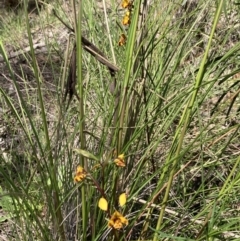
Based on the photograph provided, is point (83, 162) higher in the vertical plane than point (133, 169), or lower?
higher

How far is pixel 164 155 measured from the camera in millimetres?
1345

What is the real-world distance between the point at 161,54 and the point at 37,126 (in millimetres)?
449

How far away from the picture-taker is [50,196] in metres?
0.99

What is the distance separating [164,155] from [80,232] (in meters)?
0.36

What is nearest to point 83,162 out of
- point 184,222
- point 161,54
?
point 184,222

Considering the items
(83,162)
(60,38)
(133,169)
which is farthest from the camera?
(60,38)

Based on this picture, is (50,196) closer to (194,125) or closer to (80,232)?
(80,232)

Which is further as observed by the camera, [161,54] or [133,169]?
[161,54]

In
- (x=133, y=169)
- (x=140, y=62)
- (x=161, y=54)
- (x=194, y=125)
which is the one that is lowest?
(x=194, y=125)

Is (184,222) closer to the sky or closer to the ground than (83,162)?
closer to the ground

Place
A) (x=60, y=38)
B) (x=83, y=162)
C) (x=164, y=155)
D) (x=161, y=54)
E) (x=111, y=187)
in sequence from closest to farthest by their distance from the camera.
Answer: (x=83, y=162) → (x=111, y=187) → (x=164, y=155) → (x=161, y=54) → (x=60, y=38)

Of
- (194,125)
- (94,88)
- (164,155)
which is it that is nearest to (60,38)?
(94,88)

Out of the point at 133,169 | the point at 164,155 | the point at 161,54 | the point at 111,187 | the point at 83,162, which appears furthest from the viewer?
the point at 161,54

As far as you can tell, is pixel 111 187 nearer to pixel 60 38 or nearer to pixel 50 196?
pixel 50 196
